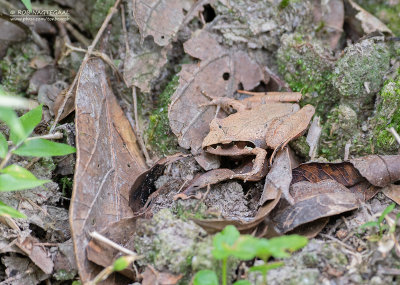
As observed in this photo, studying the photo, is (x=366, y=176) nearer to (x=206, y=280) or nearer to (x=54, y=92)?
(x=206, y=280)

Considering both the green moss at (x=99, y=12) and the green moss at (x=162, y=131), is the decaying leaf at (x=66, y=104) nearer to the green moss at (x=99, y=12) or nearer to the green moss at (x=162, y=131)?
the green moss at (x=162, y=131)

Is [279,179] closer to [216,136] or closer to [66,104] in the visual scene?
[216,136]

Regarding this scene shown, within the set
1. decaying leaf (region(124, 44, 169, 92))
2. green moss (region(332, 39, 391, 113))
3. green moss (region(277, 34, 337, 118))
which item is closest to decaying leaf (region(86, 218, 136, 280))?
decaying leaf (region(124, 44, 169, 92))

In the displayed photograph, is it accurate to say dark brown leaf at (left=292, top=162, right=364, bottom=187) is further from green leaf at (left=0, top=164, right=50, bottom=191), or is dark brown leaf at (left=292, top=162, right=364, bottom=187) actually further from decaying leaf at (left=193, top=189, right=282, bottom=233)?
green leaf at (left=0, top=164, right=50, bottom=191)

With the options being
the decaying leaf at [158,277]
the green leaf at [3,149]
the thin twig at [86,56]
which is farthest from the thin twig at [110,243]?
the thin twig at [86,56]

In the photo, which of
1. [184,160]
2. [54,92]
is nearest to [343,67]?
[184,160]

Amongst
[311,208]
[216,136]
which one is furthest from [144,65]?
[311,208]
